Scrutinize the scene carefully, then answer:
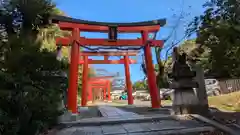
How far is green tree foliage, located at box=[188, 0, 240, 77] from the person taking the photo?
2.85 meters

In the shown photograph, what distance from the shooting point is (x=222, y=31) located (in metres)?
2.86

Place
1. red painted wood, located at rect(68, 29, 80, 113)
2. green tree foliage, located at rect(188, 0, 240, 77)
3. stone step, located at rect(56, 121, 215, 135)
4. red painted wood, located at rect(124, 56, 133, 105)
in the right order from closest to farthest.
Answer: green tree foliage, located at rect(188, 0, 240, 77)
stone step, located at rect(56, 121, 215, 135)
red painted wood, located at rect(68, 29, 80, 113)
red painted wood, located at rect(124, 56, 133, 105)

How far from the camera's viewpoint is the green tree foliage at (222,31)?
2.85 meters

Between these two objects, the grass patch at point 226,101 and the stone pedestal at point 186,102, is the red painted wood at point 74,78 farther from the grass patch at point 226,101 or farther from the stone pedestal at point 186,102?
the grass patch at point 226,101

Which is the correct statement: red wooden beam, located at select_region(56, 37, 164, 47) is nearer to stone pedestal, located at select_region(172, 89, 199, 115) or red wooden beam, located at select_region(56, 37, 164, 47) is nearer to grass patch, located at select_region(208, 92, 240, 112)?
grass patch, located at select_region(208, 92, 240, 112)

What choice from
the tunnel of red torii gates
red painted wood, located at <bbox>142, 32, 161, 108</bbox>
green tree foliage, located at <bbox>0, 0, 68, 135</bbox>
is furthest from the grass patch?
green tree foliage, located at <bbox>0, 0, 68, 135</bbox>

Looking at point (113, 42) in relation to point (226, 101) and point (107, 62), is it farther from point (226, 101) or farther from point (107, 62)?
point (226, 101)

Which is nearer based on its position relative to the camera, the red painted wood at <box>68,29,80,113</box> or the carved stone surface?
the carved stone surface

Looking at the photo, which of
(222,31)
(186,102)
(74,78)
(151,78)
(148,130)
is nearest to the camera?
(222,31)

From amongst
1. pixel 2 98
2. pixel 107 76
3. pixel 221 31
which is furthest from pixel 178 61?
pixel 107 76

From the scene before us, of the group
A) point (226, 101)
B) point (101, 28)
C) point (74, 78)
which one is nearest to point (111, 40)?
point (101, 28)

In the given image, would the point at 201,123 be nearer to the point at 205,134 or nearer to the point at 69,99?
the point at 205,134

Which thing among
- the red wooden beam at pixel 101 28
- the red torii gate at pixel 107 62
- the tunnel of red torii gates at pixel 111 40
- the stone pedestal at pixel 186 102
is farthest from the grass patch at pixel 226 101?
the red torii gate at pixel 107 62

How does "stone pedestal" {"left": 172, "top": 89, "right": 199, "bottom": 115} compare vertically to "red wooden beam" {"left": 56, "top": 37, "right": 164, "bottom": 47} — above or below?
below
